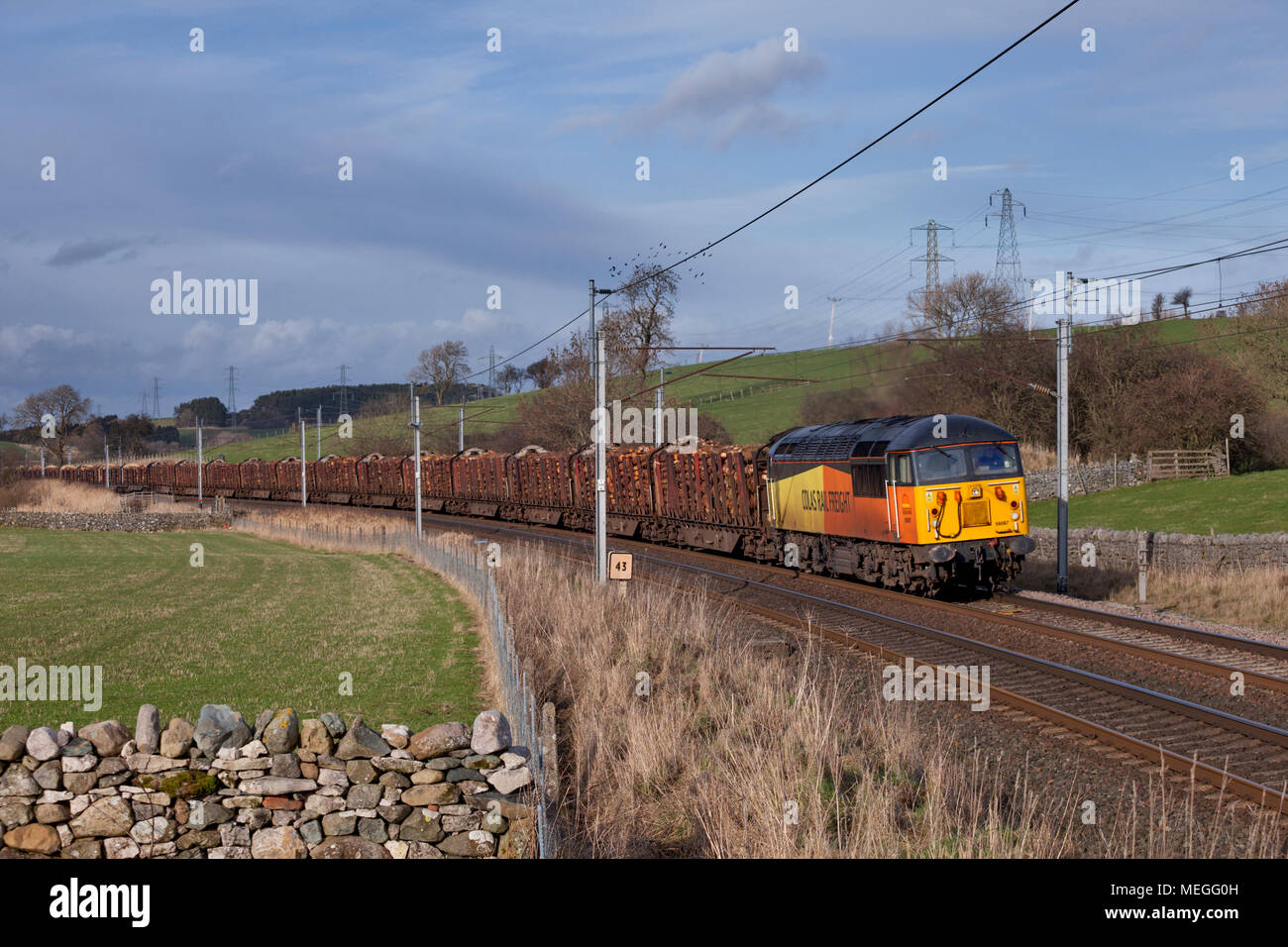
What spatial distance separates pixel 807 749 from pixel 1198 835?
3.11 m

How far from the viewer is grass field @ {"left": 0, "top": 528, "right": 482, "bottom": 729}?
12961 mm

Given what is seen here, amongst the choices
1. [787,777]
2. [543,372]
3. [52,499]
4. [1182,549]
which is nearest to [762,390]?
[543,372]

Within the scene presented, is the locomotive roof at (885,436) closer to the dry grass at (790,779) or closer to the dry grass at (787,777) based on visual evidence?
the dry grass at (787,777)

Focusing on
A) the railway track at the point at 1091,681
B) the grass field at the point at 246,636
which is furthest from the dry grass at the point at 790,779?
the grass field at the point at 246,636

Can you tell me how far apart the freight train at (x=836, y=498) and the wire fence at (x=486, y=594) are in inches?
291

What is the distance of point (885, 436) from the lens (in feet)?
69.6

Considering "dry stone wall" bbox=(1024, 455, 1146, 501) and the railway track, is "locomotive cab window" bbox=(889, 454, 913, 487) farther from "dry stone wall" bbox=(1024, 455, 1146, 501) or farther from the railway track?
"dry stone wall" bbox=(1024, 455, 1146, 501)

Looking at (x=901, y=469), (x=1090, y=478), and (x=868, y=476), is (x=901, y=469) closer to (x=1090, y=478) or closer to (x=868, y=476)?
(x=868, y=476)

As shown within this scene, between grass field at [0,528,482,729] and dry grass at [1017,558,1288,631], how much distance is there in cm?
1404

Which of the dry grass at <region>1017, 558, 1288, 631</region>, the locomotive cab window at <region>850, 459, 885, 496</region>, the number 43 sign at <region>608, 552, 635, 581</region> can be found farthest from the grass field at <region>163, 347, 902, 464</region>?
the number 43 sign at <region>608, 552, 635, 581</region>

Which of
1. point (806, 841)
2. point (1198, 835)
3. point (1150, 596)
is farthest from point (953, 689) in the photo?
point (1150, 596)

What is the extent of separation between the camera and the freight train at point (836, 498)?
65.8ft

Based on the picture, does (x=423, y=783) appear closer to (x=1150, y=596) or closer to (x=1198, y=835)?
(x=1198, y=835)

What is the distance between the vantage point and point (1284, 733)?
1023 cm
